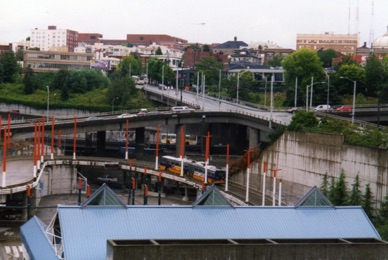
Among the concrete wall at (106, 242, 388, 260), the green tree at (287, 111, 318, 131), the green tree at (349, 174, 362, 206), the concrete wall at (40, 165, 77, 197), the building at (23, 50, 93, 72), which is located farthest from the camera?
the building at (23, 50, 93, 72)

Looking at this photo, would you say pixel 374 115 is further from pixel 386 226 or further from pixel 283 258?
pixel 283 258

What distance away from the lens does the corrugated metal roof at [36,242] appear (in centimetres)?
4428

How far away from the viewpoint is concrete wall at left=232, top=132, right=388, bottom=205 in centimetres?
6341

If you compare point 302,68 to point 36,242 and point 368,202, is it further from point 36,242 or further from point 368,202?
point 36,242

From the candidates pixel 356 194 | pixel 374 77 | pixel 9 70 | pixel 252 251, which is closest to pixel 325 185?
pixel 356 194

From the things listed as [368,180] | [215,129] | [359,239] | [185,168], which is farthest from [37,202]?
[215,129]

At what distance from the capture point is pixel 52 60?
621 feet

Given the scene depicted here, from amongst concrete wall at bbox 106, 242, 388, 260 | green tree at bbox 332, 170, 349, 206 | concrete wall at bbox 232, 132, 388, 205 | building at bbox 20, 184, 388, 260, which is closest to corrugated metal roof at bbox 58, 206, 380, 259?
building at bbox 20, 184, 388, 260

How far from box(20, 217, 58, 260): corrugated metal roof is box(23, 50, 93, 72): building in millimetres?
140701

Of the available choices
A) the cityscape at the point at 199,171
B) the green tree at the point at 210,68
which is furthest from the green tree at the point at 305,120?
the green tree at the point at 210,68

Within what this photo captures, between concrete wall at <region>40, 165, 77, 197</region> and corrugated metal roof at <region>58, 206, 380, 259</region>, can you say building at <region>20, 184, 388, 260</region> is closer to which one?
corrugated metal roof at <region>58, 206, 380, 259</region>

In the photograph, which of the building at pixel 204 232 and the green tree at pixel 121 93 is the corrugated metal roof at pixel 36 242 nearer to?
the building at pixel 204 232

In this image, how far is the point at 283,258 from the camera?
130 ft

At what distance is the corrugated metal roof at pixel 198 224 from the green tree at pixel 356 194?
15.0 meters
